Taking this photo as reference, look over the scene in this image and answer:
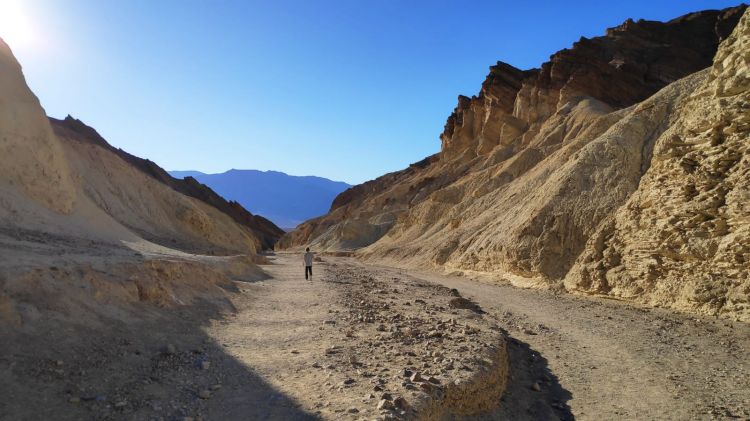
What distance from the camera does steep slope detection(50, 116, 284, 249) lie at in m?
35.8

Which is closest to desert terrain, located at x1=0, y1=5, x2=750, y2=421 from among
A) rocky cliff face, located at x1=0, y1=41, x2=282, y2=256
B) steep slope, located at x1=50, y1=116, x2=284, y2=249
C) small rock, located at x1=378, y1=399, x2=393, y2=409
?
small rock, located at x1=378, y1=399, x2=393, y2=409

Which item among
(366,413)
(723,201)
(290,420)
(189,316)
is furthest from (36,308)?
(723,201)

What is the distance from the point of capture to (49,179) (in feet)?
55.3

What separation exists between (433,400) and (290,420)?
177 centimetres

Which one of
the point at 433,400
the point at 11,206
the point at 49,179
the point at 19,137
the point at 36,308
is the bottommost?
the point at 433,400

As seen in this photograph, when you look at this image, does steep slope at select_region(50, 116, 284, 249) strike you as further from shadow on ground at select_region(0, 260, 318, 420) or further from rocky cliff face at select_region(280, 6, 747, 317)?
shadow on ground at select_region(0, 260, 318, 420)

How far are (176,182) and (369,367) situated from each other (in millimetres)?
71370

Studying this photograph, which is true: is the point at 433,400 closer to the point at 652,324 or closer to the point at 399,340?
the point at 399,340

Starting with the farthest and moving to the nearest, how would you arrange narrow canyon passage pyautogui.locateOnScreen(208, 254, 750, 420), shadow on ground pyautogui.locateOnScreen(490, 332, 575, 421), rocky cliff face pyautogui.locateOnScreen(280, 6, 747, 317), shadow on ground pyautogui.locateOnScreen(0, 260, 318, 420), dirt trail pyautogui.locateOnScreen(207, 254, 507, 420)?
rocky cliff face pyautogui.locateOnScreen(280, 6, 747, 317) → shadow on ground pyautogui.locateOnScreen(490, 332, 575, 421) → narrow canyon passage pyautogui.locateOnScreen(208, 254, 750, 420) → dirt trail pyautogui.locateOnScreen(207, 254, 507, 420) → shadow on ground pyautogui.locateOnScreen(0, 260, 318, 420)

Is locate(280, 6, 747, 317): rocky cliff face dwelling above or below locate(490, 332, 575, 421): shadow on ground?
above

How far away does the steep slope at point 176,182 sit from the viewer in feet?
117

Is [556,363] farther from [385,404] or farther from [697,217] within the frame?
[697,217]

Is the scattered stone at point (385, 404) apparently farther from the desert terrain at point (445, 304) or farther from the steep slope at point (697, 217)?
the steep slope at point (697, 217)

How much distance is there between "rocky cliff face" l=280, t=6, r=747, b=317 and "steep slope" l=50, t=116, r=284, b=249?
344 inches
